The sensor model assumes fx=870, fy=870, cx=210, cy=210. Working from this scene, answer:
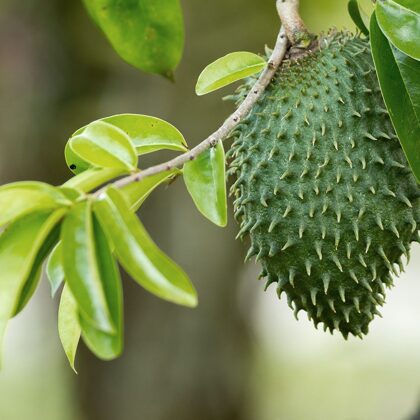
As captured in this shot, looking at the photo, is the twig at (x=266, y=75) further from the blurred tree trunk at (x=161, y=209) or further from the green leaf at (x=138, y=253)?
the blurred tree trunk at (x=161, y=209)

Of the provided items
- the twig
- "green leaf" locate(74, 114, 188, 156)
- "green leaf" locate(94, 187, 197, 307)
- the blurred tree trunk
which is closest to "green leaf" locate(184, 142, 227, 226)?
the twig

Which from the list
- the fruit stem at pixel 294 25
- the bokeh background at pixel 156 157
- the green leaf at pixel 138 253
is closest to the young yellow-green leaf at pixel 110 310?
the green leaf at pixel 138 253

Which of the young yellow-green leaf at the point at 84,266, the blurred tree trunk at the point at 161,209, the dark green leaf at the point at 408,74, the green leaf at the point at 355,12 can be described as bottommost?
the blurred tree trunk at the point at 161,209

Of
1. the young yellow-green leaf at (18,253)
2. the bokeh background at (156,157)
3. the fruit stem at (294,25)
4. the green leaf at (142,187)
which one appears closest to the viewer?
the young yellow-green leaf at (18,253)

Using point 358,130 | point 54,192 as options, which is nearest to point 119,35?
point 358,130

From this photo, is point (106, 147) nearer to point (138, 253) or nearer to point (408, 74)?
point (138, 253)

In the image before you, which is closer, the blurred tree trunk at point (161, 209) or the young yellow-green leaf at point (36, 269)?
the young yellow-green leaf at point (36, 269)

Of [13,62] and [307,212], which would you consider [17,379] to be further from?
[307,212]
